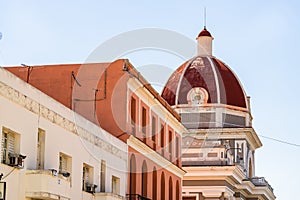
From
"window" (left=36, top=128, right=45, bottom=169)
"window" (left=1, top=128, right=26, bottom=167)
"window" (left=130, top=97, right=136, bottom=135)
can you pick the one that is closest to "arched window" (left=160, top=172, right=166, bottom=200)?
"window" (left=130, top=97, right=136, bottom=135)

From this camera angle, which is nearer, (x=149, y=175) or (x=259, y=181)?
(x=149, y=175)

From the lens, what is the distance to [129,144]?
3100cm

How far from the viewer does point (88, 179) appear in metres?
26.8

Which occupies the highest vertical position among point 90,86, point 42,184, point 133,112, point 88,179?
point 90,86

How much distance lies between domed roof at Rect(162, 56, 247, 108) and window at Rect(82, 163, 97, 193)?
35.1 meters

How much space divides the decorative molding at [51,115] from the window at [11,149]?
833 mm

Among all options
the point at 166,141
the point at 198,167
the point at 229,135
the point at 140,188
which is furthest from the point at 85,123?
the point at 229,135

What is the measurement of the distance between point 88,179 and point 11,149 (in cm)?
634

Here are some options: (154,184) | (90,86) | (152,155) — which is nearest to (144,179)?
(152,155)

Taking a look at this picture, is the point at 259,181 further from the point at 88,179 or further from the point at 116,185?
the point at 88,179

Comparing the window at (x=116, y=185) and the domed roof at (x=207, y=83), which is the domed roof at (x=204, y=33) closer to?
the domed roof at (x=207, y=83)

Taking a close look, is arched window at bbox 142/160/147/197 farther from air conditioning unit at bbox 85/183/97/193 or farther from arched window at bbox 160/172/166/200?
air conditioning unit at bbox 85/183/97/193

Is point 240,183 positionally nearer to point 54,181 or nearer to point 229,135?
point 229,135

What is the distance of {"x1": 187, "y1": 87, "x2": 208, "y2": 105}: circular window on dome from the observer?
6150 centimetres
